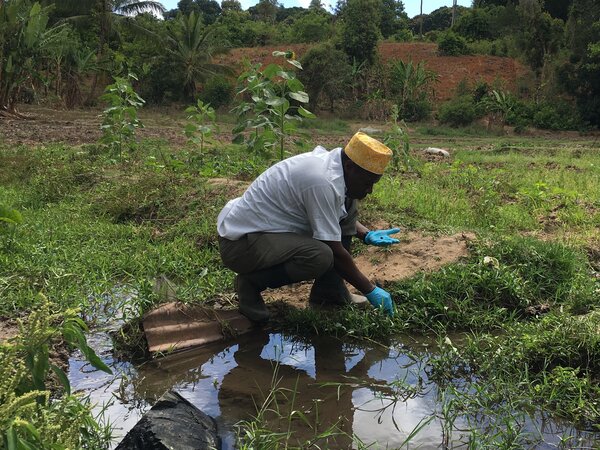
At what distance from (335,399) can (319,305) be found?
3.47 feet

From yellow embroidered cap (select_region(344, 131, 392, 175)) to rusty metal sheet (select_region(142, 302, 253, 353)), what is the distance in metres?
1.25

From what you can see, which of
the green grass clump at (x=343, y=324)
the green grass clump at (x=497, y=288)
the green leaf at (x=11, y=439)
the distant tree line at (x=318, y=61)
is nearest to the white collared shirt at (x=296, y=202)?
the green grass clump at (x=343, y=324)

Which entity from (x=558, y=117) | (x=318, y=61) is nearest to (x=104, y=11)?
(x=318, y=61)

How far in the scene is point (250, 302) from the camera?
372 cm

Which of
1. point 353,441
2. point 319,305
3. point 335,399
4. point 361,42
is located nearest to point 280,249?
point 319,305

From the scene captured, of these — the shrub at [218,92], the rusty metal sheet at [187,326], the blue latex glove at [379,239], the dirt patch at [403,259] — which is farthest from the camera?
the shrub at [218,92]

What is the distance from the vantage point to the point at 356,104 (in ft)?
95.1

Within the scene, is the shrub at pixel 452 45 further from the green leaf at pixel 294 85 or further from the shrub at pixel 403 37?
the green leaf at pixel 294 85

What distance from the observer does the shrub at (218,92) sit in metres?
28.9

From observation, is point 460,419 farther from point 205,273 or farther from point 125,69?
point 125,69

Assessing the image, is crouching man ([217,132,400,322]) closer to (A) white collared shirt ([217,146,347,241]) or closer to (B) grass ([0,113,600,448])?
(A) white collared shirt ([217,146,347,241])

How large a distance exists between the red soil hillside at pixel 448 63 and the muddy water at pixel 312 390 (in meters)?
31.2

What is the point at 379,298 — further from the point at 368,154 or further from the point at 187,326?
the point at 187,326

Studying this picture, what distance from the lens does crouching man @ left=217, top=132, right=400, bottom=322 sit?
3350 mm
